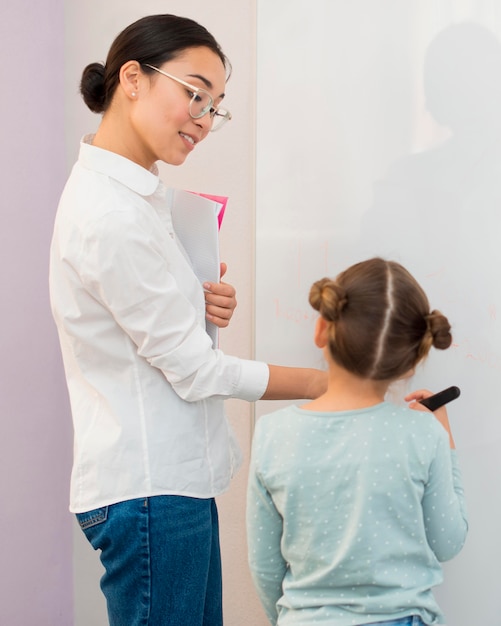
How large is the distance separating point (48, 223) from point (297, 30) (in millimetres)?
846

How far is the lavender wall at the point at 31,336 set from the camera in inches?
75.3

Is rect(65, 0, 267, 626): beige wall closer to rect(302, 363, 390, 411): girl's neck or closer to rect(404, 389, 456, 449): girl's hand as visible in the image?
rect(404, 389, 456, 449): girl's hand

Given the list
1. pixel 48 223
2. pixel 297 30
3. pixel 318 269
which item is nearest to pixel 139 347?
pixel 318 269

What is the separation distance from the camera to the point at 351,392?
3.35 feet

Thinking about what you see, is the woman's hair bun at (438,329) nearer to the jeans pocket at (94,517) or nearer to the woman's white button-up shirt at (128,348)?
the woman's white button-up shirt at (128,348)

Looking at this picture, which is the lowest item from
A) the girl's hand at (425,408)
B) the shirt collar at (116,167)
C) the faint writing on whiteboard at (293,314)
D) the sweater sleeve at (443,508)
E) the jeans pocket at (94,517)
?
the jeans pocket at (94,517)

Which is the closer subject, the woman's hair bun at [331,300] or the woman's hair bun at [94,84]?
the woman's hair bun at [331,300]

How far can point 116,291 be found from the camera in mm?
1118

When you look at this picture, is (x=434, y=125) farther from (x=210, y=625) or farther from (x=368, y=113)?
(x=210, y=625)

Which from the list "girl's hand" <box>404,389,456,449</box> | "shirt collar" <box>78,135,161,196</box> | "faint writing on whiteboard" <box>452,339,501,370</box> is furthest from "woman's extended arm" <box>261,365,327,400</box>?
"shirt collar" <box>78,135,161,196</box>

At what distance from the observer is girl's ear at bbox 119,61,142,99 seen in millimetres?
1201

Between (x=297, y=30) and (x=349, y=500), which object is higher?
(x=297, y=30)

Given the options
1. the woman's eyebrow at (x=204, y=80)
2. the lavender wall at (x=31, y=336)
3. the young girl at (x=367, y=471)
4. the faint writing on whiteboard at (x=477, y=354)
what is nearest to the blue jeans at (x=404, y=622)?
the young girl at (x=367, y=471)

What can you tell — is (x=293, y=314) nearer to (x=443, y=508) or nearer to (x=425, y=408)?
(x=425, y=408)
